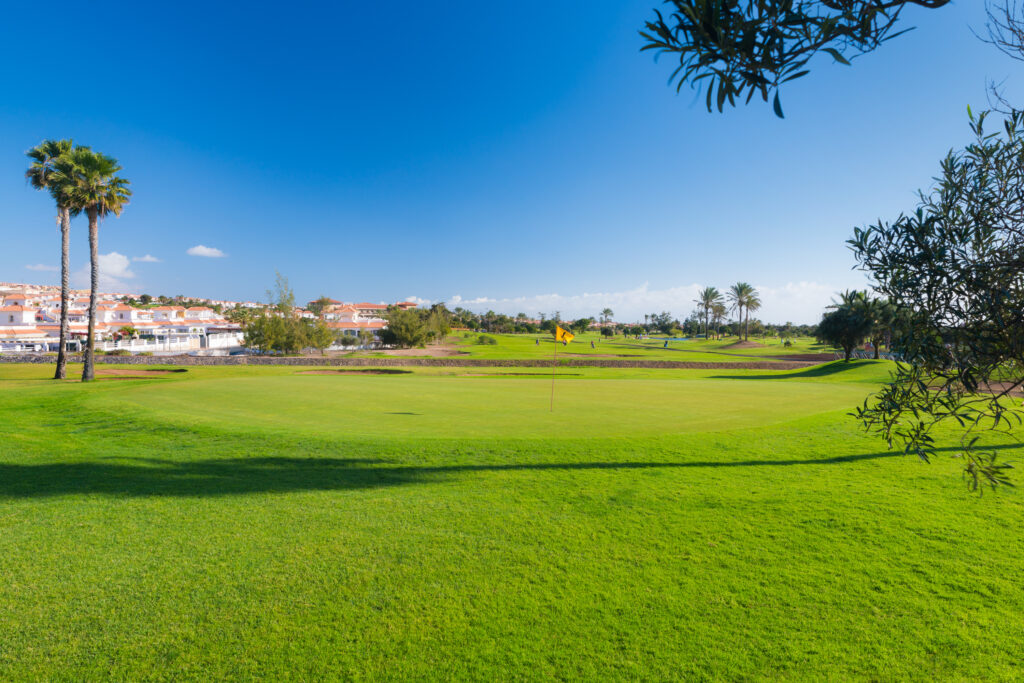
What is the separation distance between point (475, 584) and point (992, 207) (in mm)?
6027

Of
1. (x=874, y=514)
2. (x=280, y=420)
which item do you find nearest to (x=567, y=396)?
(x=280, y=420)

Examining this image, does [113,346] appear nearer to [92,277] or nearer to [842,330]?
[92,277]

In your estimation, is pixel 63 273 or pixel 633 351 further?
pixel 633 351

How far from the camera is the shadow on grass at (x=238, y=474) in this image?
685cm

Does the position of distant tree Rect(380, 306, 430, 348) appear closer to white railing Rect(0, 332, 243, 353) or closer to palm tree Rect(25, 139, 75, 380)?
white railing Rect(0, 332, 243, 353)

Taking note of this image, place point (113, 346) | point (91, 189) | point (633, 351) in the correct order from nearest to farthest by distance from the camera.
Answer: point (91, 189)
point (113, 346)
point (633, 351)

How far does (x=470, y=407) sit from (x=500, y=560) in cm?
960

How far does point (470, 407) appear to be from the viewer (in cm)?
1450

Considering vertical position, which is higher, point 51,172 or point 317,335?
point 51,172

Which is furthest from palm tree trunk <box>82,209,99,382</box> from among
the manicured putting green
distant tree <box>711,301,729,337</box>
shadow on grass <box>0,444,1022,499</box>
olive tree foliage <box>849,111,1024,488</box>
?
distant tree <box>711,301,729,337</box>

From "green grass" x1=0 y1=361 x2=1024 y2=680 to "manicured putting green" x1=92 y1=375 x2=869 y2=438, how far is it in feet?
4.63

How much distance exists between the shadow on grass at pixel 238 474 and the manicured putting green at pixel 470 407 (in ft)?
6.87

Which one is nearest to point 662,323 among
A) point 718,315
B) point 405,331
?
point 718,315

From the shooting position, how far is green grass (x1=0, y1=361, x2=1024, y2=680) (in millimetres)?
3607
